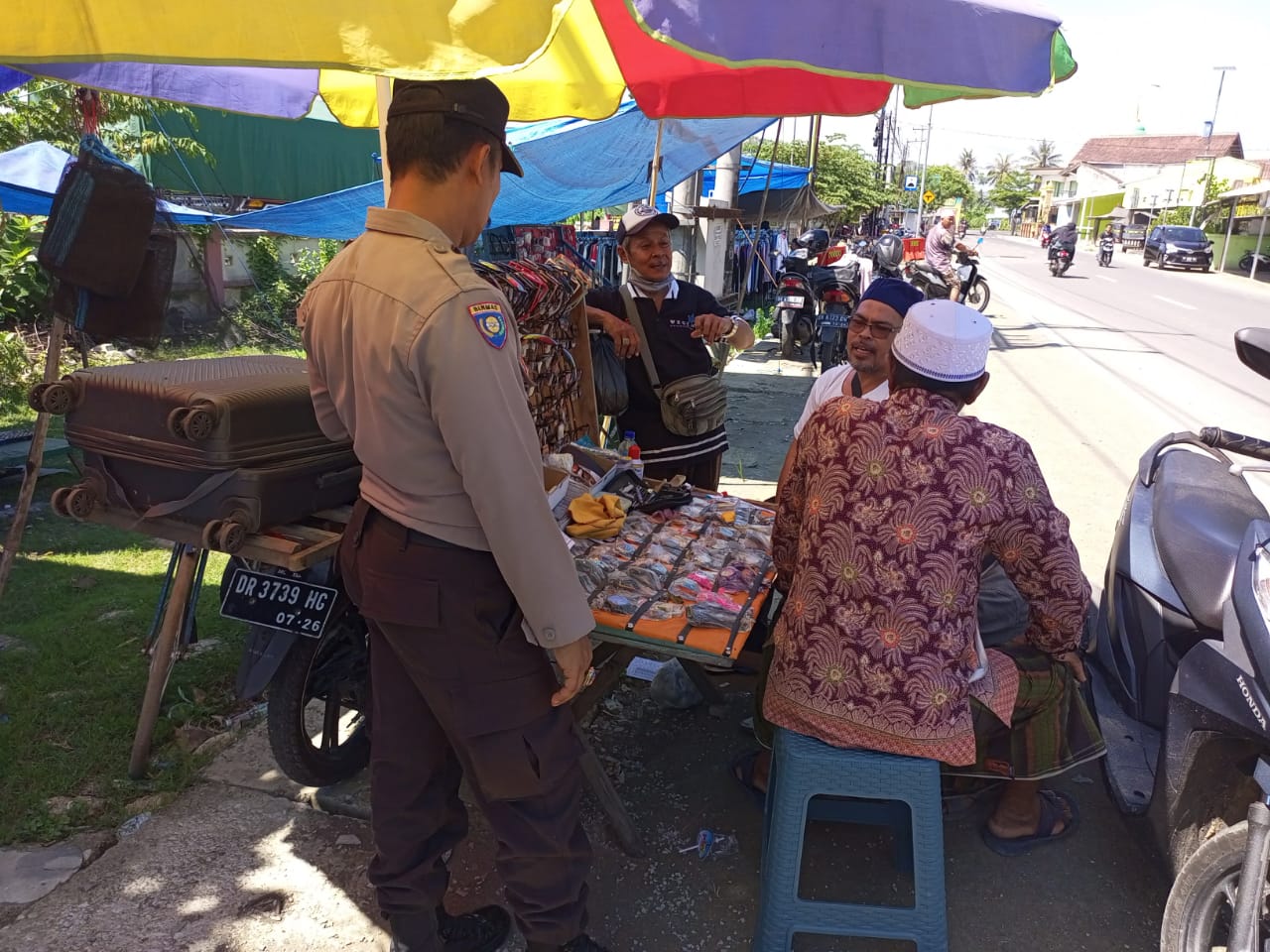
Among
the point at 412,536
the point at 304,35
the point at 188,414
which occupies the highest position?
the point at 304,35

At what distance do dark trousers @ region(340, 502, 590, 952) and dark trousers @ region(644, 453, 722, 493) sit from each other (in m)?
1.84

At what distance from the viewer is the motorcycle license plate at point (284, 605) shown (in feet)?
7.65

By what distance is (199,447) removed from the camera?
2.08 m

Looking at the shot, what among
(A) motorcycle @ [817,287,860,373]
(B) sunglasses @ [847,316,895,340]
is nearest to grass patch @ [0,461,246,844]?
(B) sunglasses @ [847,316,895,340]

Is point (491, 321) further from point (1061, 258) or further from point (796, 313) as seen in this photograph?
point (1061, 258)

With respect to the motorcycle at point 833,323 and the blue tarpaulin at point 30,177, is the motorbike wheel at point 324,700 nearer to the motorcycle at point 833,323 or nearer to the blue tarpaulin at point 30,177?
the blue tarpaulin at point 30,177

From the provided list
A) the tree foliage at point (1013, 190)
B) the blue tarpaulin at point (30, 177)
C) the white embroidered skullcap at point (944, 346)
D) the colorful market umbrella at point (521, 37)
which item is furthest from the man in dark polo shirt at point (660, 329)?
the tree foliage at point (1013, 190)

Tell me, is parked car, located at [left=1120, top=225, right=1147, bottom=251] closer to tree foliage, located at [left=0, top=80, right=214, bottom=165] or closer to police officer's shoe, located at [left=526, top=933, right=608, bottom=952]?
tree foliage, located at [left=0, top=80, right=214, bottom=165]

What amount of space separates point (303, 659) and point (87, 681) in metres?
1.39

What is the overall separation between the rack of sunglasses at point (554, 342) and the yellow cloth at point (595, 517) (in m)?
0.37

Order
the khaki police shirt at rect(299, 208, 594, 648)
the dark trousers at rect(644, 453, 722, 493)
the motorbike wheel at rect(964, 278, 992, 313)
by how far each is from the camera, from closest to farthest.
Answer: the khaki police shirt at rect(299, 208, 594, 648)
the dark trousers at rect(644, 453, 722, 493)
the motorbike wheel at rect(964, 278, 992, 313)

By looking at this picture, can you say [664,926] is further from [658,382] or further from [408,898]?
[658,382]

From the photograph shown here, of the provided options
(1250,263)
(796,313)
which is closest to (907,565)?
(796,313)

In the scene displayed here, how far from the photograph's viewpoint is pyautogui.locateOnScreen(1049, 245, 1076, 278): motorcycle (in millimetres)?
23141
